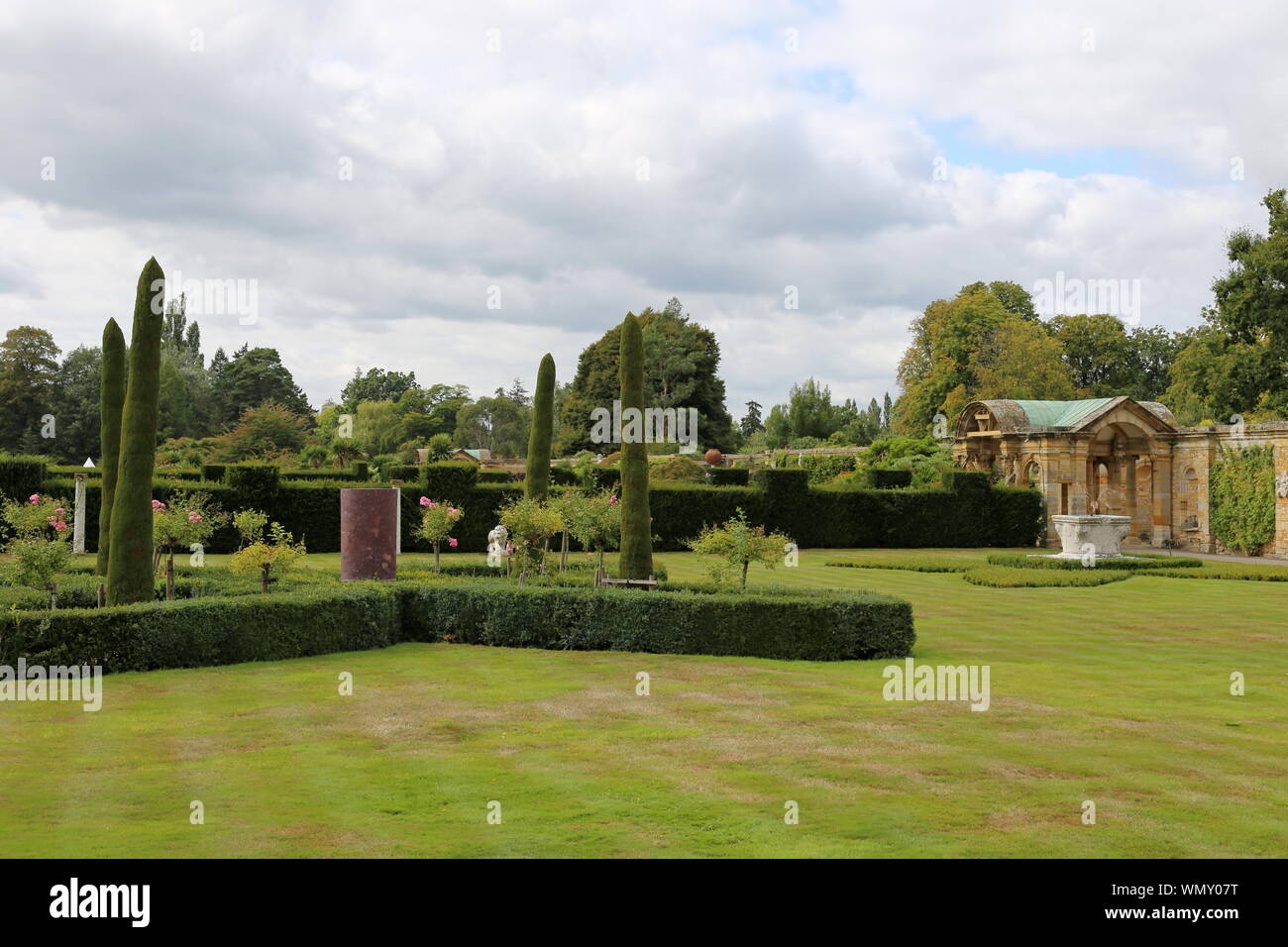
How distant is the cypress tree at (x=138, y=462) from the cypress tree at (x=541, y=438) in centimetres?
703

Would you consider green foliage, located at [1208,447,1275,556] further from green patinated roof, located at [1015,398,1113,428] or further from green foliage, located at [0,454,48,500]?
green foliage, located at [0,454,48,500]

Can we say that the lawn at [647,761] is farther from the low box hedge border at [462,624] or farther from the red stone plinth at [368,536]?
the red stone plinth at [368,536]

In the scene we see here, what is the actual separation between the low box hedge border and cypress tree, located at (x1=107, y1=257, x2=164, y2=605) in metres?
1.30

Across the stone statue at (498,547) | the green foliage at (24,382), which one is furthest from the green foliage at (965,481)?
the green foliage at (24,382)

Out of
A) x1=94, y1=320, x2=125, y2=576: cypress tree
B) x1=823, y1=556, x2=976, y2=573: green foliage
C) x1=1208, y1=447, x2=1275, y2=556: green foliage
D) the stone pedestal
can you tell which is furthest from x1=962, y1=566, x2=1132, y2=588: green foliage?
x1=94, y1=320, x2=125, y2=576: cypress tree

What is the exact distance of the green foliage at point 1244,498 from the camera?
119 feet

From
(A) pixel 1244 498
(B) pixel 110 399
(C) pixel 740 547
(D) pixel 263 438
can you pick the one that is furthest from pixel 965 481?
(D) pixel 263 438

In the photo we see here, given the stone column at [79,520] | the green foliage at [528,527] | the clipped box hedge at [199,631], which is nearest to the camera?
the clipped box hedge at [199,631]

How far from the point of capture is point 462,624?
16172 millimetres

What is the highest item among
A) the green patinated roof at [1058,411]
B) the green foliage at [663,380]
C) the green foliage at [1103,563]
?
the green foliage at [663,380]

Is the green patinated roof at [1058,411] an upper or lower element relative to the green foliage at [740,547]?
upper

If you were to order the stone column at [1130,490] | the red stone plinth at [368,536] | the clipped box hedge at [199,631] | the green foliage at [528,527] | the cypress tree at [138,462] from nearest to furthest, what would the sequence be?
the clipped box hedge at [199,631]
the cypress tree at [138,462]
the green foliage at [528,527]
the red stone plinth at [368,536]
the stone column at [1130,490]

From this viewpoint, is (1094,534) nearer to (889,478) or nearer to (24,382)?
(889,478)

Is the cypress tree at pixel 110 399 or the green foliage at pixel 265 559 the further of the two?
the cypress tree at pixel 110 399
